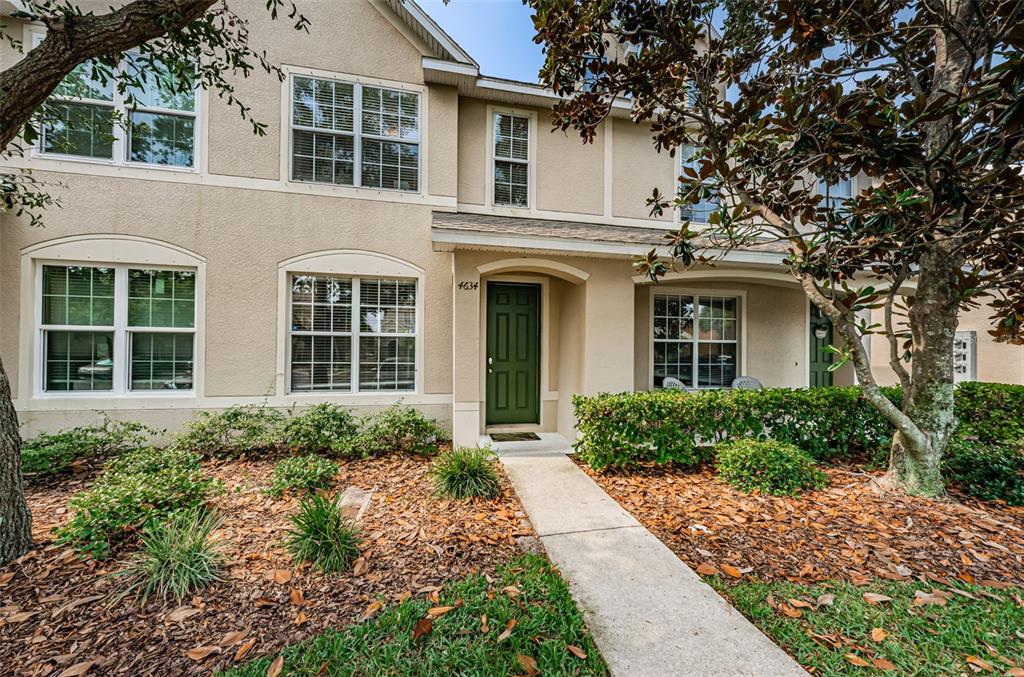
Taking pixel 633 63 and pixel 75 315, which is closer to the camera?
pixel 633 63

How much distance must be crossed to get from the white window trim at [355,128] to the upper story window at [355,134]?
0.02m

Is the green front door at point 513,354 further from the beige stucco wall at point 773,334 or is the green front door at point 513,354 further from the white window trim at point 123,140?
the white window trim at point 123,140

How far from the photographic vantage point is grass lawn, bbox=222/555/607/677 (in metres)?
2.35

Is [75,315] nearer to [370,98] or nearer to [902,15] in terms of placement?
[370,98]

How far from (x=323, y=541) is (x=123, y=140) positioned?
6.90m

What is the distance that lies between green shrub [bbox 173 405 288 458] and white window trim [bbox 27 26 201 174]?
→ 380 cm

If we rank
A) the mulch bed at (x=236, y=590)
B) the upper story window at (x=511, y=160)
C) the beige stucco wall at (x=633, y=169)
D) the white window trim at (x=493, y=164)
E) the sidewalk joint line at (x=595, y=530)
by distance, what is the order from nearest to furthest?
the mulch bed at (x=236, y=590) < the sidewalk joint line at (x=595, y=530) < the white window trim at (x=493, y=164) < the upper story window at (x=511, y=160) < the beige stucco wall at (x=633, y=169)

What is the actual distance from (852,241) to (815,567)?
121 inches

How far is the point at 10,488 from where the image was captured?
334 centimetres

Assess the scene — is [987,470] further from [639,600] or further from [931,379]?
[639,600]

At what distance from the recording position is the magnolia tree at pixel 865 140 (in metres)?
3.69

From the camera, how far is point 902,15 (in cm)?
518

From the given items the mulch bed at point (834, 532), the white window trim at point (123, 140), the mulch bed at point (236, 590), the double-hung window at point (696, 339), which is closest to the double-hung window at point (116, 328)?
the white window trim at point (123, 140)

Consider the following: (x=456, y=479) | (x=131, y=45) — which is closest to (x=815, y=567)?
(x=456, y=479)
